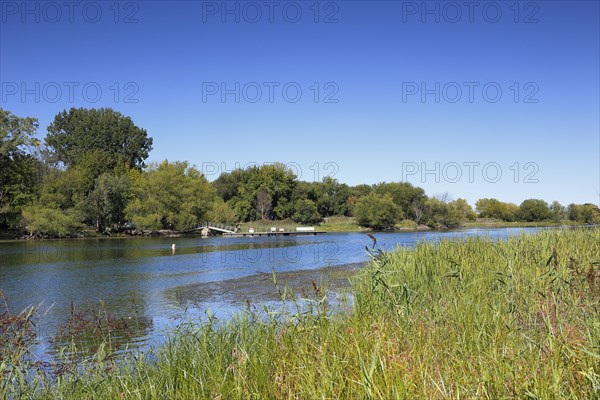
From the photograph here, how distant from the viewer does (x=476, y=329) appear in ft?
16.1

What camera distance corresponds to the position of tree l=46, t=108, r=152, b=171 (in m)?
83.1

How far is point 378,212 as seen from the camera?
88562mm

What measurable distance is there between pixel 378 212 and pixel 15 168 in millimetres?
56417

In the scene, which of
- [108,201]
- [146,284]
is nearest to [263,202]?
[108,201]

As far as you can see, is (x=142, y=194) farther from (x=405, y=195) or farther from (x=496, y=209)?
(x=496, y=209)

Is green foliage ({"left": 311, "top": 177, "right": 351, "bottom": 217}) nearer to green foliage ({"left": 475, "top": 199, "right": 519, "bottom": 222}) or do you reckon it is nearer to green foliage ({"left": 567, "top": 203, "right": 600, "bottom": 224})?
green foliage ({"left": 475, "top": 199, "right": 519, "bottom": 222})

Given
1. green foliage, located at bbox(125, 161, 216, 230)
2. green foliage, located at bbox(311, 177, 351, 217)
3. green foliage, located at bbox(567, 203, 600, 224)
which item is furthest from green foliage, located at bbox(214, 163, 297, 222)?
green foliage, located at bbox(567, 203, 600, 224)

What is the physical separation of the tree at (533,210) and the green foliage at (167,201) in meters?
64.0

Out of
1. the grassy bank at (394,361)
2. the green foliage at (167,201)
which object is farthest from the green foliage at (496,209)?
the grassy bank at (394,361)

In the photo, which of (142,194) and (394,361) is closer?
(394,361)

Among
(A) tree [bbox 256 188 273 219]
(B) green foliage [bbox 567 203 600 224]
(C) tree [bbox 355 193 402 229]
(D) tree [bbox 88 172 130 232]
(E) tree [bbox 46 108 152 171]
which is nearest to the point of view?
(B) green foliage [bbox 567 203 600 224]

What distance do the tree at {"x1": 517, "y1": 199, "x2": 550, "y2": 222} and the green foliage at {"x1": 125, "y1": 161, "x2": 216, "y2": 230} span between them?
210ft

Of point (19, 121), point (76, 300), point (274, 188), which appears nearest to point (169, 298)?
point (76, 300)

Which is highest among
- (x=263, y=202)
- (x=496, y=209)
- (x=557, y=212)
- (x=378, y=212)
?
(x=263, y=202)
